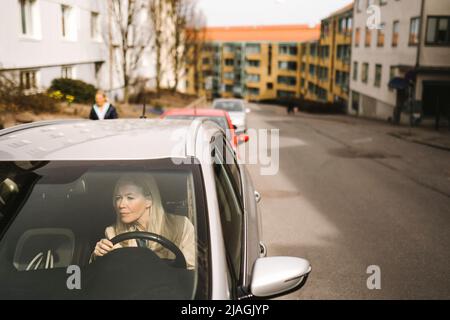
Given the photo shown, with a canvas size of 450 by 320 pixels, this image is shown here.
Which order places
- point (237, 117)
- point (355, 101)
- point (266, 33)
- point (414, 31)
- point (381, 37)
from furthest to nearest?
1. point (266, 33)
2. point (355, 101)
3. point (381, 37)
4. point (414, 31)
5. point (237, 117)

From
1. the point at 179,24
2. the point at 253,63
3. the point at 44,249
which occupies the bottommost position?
the point at 44,249

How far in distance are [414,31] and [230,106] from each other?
17599 mm

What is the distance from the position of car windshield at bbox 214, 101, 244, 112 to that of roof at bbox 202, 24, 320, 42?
74.2 m

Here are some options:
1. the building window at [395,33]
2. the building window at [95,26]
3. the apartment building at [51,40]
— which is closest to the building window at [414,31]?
the building window at [395,33]

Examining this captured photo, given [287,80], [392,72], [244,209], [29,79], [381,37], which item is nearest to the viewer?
[244,209]

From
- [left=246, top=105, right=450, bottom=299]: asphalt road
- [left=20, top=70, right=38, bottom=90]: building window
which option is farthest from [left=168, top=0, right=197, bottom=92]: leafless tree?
[left=246, top=105, right=450, bottom=299]: asphalt road

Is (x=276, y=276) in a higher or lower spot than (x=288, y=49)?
lower

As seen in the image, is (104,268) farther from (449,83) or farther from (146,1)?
(146,1)

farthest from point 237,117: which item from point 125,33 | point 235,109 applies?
point 125,33

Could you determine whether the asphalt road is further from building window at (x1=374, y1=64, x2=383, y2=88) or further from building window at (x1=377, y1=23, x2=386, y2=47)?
building window at (x1=377, y1=23, x2=386, y2=47)

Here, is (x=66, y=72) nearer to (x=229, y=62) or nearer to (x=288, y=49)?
(x=288, y=49)

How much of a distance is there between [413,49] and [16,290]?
3431 cm

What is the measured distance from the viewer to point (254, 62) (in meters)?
106

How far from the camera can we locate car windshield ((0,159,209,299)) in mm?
2430
